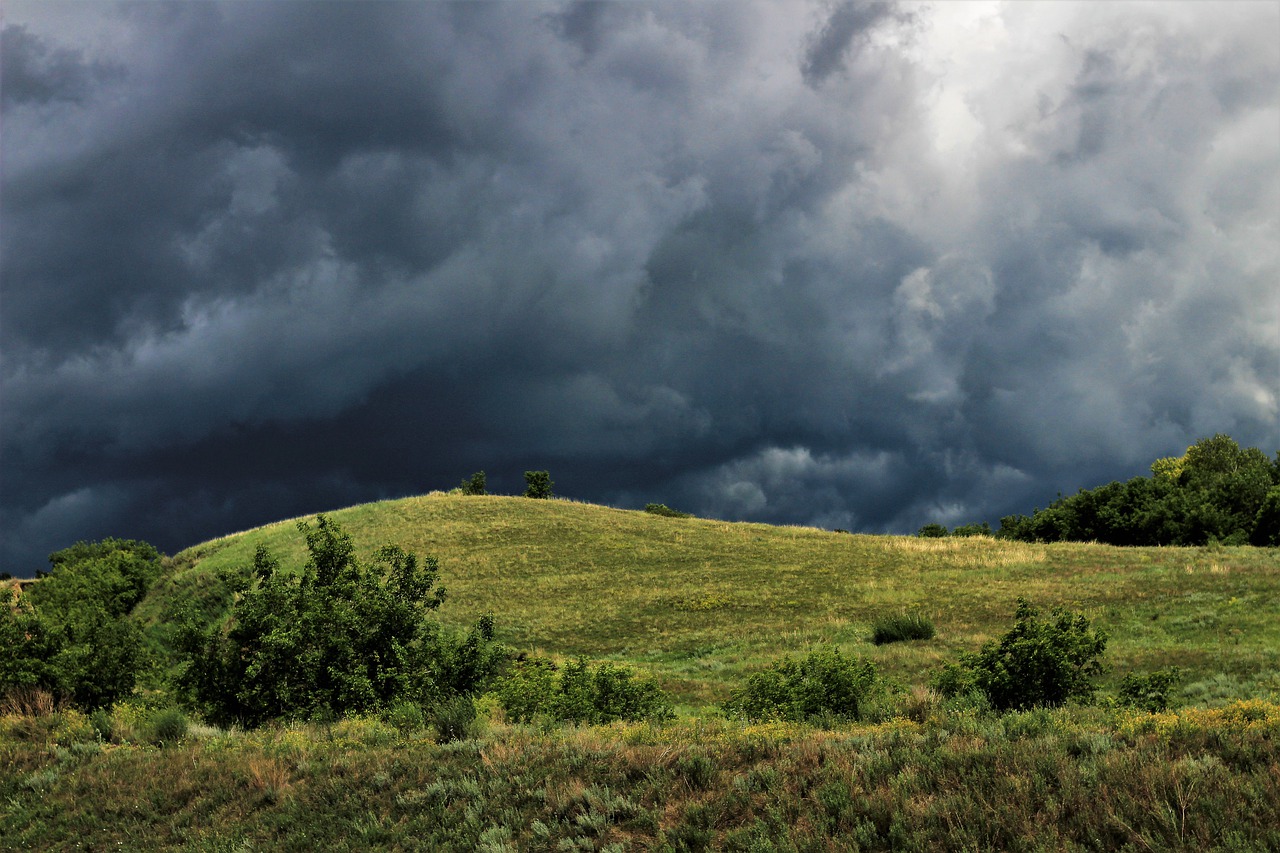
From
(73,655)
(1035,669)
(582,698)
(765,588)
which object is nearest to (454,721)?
(582,698)

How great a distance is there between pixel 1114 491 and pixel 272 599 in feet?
322

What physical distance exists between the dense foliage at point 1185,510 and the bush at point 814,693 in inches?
2804

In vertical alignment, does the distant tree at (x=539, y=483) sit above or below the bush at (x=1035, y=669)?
above

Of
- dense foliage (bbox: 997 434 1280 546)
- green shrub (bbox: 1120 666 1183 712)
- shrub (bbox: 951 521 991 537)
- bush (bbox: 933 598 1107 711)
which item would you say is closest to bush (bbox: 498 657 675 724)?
bush (bbox: 933 598 1107 711)

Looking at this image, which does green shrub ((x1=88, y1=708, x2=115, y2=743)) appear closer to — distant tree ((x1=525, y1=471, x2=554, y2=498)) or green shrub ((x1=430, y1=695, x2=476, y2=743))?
green shrub ((x1=430, y1=695, x2=476, y2=743))

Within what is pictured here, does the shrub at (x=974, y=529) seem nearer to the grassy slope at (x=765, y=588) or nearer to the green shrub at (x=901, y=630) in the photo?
the grassy slope at (x=765, y=588)

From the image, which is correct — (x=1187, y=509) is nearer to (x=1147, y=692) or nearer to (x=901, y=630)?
(x=901, y=630)

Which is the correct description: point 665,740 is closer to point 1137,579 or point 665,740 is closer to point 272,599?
point 272,599

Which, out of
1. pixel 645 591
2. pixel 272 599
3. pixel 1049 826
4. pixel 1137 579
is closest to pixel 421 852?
pixel 1049 826

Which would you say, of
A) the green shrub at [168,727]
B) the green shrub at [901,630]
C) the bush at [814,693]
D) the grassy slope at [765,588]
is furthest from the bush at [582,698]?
the green shrub at [901,630]

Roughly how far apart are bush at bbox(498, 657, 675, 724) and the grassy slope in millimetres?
7307

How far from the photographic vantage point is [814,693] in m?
15.9

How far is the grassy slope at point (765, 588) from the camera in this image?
28188mm

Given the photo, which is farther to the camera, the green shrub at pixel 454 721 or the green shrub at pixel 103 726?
the green shrub at pixel 103 726
